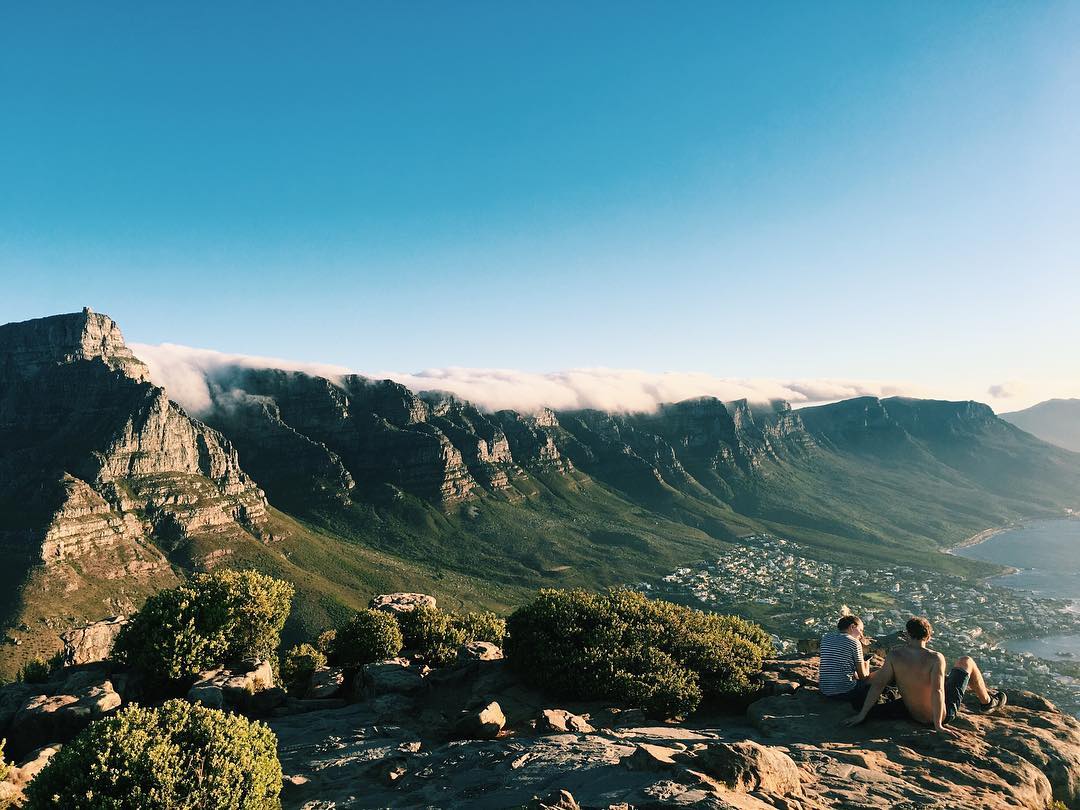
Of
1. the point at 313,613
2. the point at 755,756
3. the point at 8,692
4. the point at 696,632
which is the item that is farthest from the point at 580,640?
the point at 313,613

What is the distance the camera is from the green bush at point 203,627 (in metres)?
34.3

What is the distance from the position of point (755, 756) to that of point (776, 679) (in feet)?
53.2

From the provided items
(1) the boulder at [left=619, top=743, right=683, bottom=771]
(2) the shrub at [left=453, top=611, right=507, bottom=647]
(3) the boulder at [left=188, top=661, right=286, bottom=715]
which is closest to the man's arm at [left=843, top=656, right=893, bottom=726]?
(1) the boulder at [left=619, top=743, right=683, bottom=771]

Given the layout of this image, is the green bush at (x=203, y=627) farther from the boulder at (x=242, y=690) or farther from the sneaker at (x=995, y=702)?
the sneaker at (x=995, y=702)

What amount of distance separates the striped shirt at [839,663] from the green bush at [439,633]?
24.2 meters

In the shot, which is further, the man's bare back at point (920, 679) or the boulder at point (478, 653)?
the boulder at point (478, 653)

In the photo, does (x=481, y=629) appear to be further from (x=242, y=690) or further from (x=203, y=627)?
(x=203, y=627)

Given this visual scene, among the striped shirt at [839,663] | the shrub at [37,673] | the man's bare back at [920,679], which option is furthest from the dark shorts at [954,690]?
the shrub at [37,673]

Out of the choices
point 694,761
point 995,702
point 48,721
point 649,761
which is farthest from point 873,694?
point 48,721

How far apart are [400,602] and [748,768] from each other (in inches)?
1778

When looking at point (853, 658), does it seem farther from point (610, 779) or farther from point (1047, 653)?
point (1047, 653)

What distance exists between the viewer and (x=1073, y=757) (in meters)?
19.8

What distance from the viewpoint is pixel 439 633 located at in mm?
43656

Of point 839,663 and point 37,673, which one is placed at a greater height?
point 839,663
